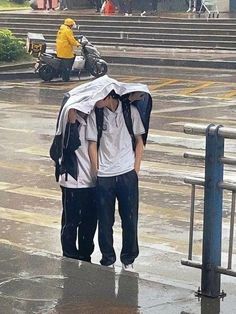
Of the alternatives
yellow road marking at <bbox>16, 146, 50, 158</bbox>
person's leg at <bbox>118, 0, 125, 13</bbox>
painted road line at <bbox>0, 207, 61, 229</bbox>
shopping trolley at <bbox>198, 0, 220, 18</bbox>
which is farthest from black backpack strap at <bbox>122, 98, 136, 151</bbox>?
person's leg at <bbox>118, 0, 125, 13</bbox>

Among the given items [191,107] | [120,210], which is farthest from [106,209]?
[191,107]

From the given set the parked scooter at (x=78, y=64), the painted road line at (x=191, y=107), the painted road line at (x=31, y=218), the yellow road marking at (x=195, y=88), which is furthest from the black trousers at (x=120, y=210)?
the parked scooter at (x=78, y=64)

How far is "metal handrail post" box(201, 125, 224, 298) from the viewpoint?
6457 mm

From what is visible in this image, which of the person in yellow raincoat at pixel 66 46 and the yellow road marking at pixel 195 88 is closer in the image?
the yellow road marking at pixel 195 88

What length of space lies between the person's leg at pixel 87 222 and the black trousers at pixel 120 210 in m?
0.12

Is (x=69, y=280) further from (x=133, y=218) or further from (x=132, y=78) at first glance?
(x=132, y=78)

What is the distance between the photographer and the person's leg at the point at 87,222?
7457 mm

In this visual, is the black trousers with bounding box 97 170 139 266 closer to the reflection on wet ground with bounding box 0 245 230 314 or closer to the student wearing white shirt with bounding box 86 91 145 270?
the student wearing white shirt with bounding box 86 91 145 270

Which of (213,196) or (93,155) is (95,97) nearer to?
(93,155)

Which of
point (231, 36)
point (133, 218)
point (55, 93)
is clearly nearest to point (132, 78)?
point (55, 93)

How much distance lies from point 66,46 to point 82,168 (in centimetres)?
1777

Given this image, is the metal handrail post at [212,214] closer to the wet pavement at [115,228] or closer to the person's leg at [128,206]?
the wet pavement at [115,228]

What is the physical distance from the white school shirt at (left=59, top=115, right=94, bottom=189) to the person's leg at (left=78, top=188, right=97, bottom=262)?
6 cm

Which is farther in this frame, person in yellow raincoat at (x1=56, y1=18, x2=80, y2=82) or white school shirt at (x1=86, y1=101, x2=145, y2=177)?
person in yellow raincoat at (x1=56, y1=18, x2=80, y2=82)
